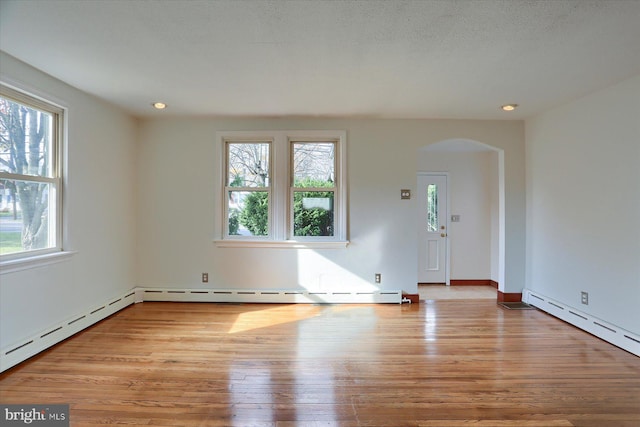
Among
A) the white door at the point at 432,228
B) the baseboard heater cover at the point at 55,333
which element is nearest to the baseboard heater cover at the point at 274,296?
the baseboard heater cover at the point at 55,333

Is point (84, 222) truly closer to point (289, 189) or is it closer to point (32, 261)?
point (32, 261)

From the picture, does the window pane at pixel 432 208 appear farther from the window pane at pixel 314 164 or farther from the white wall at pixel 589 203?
the window pane at pixel 314 164

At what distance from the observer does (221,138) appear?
4242mm

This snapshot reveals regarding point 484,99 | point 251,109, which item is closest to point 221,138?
point 251,109

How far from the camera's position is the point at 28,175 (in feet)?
8.98

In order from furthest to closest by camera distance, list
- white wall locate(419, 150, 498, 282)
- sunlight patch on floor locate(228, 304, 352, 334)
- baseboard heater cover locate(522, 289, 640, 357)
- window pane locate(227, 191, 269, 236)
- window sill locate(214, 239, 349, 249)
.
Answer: white wall locate(419, 150, 498, 282), window pane locate(227, 191, 269, 236), window sill locate(214, 239, 349, 249), sunlight patch on floor locate(228, 304, 352, 334), baseboard heater cover locate(522, 289, 640, 357)

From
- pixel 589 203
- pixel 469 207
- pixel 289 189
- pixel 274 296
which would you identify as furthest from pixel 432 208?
pixel 274 296

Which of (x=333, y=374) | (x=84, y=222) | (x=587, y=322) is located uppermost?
(x=84, y=222)

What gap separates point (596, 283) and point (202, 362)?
3.81 m

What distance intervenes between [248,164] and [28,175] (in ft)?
7.32

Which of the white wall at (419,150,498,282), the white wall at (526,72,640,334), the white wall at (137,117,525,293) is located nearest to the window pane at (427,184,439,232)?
the white wall at (419,150,498,282)

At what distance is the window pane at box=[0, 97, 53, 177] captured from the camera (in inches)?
101

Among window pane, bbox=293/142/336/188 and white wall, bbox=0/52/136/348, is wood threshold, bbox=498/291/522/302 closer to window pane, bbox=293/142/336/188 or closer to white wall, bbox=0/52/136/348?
window pane, bbox=293/142/336/188

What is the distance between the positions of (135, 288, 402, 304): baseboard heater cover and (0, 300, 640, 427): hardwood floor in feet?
1.85
